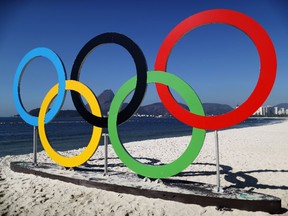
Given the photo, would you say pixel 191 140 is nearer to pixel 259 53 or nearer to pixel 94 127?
pixel 259 53

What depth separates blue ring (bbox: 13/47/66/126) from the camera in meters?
7.40

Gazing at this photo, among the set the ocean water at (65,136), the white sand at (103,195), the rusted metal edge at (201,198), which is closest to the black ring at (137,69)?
the rusted metal edge at (201,198)

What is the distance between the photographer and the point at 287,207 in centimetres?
498

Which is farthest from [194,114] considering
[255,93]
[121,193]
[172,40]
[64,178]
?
[64,178]

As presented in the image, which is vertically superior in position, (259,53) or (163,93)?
(259,53)

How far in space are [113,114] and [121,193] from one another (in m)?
2.07

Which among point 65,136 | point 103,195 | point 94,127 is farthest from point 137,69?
point 65,136

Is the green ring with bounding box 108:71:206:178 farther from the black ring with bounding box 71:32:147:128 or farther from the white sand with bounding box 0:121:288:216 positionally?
the white sand with bounding box 0:121:288:216

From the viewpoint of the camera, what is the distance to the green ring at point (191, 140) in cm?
553

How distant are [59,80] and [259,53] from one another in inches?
225

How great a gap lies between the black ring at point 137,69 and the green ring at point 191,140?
0.18 metres

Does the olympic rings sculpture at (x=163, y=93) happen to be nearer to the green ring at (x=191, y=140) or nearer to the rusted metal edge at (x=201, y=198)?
the green ring at (x=191, y=140)

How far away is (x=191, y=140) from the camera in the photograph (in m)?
5.55

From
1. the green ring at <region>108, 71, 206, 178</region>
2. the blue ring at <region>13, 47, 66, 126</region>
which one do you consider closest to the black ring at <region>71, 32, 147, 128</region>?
the green ring at <region>108, 71, 206, 178</region>
